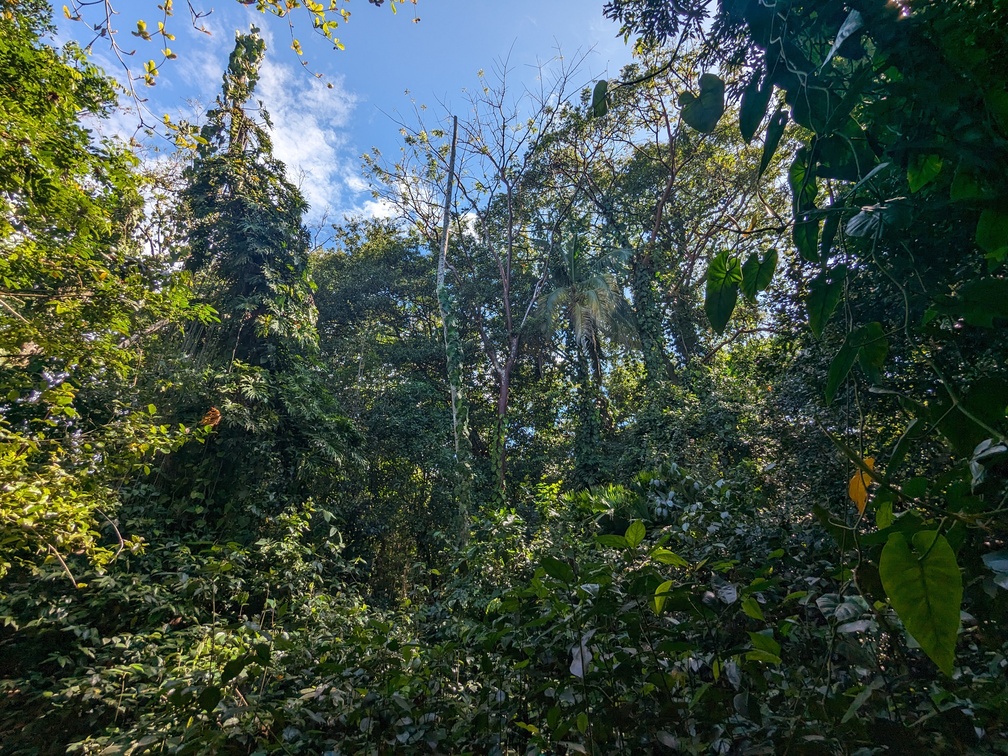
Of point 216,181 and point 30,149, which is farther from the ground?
point 216,181

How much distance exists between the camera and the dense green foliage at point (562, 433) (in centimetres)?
59

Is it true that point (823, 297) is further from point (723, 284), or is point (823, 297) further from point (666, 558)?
point (666, 558)

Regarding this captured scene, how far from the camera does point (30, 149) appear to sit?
2332 millimetres

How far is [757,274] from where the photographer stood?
630mm

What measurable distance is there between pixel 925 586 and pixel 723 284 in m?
0.41

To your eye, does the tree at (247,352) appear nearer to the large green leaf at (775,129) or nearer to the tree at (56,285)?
the tree at (56,285)

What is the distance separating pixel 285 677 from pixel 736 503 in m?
1.76

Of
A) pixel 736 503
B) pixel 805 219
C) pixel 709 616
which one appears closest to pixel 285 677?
pixel 709 616

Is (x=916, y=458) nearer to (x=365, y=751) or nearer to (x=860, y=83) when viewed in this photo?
(x=860, y=83)

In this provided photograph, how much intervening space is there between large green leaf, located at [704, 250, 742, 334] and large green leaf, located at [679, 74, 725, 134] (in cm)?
18

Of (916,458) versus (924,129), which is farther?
(916,458)

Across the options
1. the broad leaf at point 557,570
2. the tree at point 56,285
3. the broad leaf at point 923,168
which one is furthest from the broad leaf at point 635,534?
the tree at point 56,285

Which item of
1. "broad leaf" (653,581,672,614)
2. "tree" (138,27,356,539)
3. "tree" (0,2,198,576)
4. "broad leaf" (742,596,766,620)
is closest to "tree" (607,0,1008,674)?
"broad leaf" (742,596,766,620)

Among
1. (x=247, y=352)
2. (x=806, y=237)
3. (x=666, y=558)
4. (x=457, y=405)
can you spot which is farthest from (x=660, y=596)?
(x=457, y=405)
